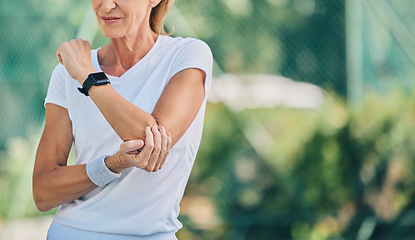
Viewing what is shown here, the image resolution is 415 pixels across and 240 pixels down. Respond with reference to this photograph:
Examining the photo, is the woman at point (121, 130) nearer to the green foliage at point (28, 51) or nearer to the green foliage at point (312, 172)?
the green foliage at point (312, 172)

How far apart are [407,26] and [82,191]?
4734mm

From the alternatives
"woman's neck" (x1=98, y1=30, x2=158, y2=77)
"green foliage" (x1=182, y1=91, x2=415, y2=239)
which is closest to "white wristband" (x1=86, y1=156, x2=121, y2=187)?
"woman's neck" (x1=98, y1=30, x2=158, y2=77)

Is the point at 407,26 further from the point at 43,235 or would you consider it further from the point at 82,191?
the point at 82,191

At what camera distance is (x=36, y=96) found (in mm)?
5996

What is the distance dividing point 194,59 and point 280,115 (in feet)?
12.4

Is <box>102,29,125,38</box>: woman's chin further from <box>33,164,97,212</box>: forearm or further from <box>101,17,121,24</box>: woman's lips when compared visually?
<box>33,164,97,212</box>: forearm

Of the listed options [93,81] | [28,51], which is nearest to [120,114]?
[93,81]

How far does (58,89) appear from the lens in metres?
2.17

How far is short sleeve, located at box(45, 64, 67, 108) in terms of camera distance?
7.08ft

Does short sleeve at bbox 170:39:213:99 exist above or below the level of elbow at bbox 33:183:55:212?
above

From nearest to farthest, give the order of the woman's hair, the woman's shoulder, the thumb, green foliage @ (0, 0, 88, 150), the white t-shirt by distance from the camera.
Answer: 1. the thumb
2. the white t-shirt
3. the woman's shoulder
4. the woman's hair
5. green foliage @ (0, 0, 88, 150)

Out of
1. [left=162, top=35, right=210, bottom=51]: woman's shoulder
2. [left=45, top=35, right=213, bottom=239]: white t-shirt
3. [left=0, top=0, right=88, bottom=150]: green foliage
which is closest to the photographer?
[left=45, top=35, right=213, bottom=239]: white t-shirt

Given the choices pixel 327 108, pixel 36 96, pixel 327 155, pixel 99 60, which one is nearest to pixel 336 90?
pixel 327 108

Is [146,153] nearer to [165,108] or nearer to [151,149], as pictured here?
[151,149]
